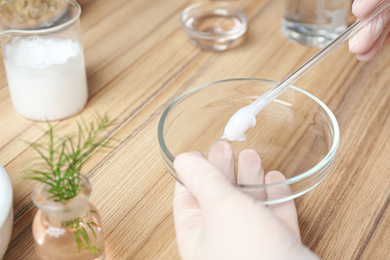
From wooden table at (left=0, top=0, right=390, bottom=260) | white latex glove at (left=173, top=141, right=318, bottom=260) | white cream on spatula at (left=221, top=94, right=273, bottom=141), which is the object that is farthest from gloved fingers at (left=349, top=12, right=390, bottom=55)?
white latex glove at (left=173, top=141, right=318, bottom=260)

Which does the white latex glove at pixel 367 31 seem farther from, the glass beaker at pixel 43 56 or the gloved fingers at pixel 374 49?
the glass beaker at pixel 43 56

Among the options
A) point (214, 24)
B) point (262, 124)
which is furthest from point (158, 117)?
point (214, 24)

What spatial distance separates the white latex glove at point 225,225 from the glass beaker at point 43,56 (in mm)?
326

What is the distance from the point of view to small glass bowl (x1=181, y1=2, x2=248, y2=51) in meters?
1.00

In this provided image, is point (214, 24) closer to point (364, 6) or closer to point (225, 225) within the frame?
point (364, 6)

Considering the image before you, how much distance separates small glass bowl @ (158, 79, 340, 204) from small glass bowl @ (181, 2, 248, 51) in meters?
0.29

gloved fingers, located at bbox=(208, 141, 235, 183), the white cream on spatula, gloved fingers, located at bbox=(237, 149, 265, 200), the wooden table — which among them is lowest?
the wooden table

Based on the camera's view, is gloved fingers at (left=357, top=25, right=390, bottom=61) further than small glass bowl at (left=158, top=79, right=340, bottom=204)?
Yes

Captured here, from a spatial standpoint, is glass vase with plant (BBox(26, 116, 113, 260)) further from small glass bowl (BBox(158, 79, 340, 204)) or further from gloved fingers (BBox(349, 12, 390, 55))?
gloved fingers (BBox(349, 12, 390, 55))

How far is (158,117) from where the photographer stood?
0.85 m

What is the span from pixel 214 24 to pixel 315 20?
0.21 m

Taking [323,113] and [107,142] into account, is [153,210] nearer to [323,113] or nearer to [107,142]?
[107,142]

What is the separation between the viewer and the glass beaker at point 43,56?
771 millimetres

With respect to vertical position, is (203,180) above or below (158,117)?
above
